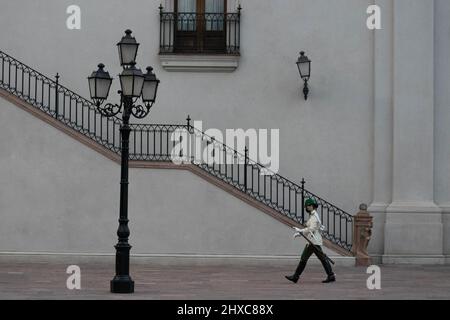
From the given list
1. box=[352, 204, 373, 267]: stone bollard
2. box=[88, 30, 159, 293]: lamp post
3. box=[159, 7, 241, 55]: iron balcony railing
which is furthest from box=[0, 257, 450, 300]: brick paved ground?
box=[159, 7, 241, 55]: iron balcony railing

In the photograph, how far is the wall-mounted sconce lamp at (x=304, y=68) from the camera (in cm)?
2497

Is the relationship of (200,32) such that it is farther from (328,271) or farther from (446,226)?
(328,271)

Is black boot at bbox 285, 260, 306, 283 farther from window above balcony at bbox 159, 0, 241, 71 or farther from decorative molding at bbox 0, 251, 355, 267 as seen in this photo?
window above balcony at bbox 159, 0, 241, 71

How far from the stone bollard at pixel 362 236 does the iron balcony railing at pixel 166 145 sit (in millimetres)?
751

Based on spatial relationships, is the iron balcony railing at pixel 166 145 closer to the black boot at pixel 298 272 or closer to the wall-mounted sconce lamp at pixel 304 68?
the wall-mounted sconce lamp at pixel 304 68

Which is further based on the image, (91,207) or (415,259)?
(415,259)

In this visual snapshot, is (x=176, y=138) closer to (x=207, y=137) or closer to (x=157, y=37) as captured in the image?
(x=207, y=137)

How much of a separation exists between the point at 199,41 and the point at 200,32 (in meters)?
0.24

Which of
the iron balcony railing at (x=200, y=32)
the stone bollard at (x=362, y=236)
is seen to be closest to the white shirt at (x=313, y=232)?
the stone bollard at (x=362, y=236)

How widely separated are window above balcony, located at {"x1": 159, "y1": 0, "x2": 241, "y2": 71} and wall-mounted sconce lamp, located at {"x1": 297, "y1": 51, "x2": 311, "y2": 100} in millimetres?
1629

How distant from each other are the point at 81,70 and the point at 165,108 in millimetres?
2373

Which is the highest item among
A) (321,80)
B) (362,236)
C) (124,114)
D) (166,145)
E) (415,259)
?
(321,80)

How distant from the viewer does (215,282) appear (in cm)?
1964

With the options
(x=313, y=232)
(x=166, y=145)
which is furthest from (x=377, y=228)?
(x=313, y=232)
